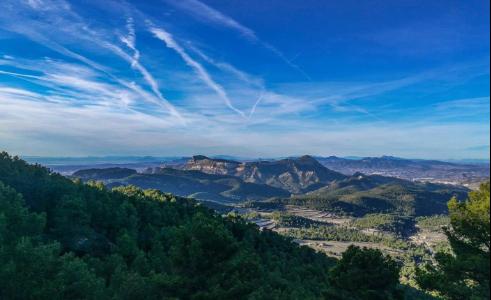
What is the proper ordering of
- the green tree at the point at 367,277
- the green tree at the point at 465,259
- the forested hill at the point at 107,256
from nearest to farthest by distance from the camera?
the green tree at the point at 465,259 < the green tree at the point at 367,277 < the forested hill at the point at 107,256

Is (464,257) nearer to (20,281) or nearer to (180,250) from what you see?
(180,250)

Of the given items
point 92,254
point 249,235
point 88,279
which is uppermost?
point 88,279

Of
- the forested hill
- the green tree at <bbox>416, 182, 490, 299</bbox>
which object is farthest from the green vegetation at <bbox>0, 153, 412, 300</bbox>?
the green tree at <bbox>416, 182, 490, 299</bbox>

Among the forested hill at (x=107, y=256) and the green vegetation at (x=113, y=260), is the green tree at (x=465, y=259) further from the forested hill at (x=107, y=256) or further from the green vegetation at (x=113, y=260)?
the forested hill at (x=107, y=256)

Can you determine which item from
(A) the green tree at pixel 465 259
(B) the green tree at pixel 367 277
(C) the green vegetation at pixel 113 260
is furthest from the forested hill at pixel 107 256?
(A) the green tree at pixel 465 259

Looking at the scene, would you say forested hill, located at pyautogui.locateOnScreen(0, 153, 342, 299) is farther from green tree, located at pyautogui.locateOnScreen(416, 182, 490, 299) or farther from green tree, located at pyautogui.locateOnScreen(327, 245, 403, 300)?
green tree, located at pyautogui.locateOnScreen(416, 182, 490, 299)

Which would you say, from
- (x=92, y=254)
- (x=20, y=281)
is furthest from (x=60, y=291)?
(x=92, y=254)

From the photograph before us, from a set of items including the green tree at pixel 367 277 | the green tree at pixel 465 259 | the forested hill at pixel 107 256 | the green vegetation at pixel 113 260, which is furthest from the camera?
the forested hill at pixel 107 256
